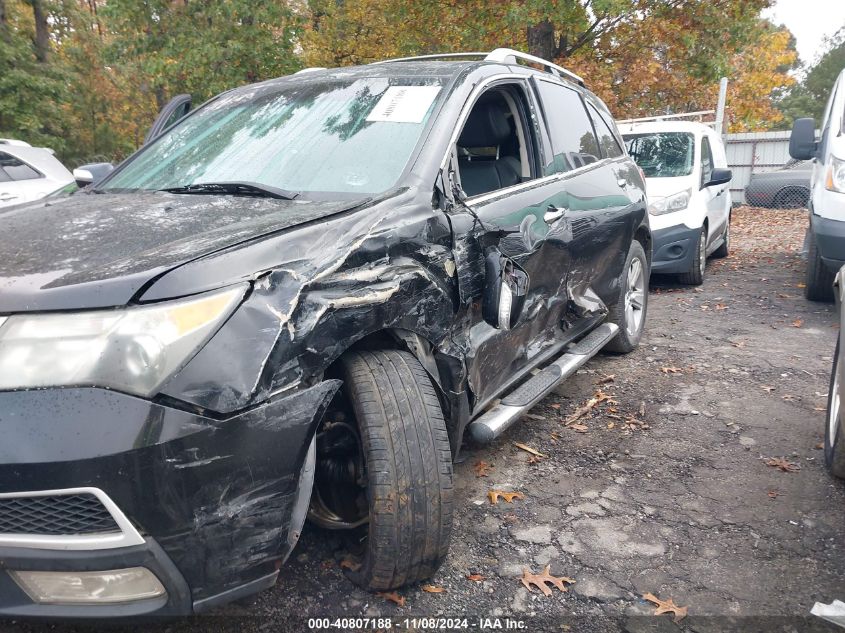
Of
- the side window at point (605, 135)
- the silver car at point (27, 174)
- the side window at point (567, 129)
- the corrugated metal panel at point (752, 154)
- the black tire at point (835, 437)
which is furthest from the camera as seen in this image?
the corrugated metal panel at point (752, 154)

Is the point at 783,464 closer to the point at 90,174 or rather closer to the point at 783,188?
the point at 90,174

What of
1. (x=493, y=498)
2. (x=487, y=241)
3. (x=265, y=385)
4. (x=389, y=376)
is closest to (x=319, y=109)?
(x=487, y=241)

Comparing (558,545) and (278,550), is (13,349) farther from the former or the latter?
(558,545)

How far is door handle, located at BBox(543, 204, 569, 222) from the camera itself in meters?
3.40

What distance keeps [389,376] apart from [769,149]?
62.0 ft

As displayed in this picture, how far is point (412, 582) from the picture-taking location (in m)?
2.43

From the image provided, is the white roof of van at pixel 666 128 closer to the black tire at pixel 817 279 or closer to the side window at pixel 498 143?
the black tire at pixel 817 279

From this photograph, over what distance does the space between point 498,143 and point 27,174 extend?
7.47 m

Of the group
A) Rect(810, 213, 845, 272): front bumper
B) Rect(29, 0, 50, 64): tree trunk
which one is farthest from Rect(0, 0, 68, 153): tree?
Rect(810, 213, 845, 272): front bumper

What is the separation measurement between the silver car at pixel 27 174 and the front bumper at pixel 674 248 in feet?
23.0

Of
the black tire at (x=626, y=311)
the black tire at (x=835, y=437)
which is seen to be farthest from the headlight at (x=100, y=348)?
the black tire at (x=626, y=311)

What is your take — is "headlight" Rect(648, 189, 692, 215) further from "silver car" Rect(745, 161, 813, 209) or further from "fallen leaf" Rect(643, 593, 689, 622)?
"silver car" Rect(745, 161, 813, 209)

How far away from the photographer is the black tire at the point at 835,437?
3.06 meters

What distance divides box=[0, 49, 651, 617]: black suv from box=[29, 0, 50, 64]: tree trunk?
752 inches
